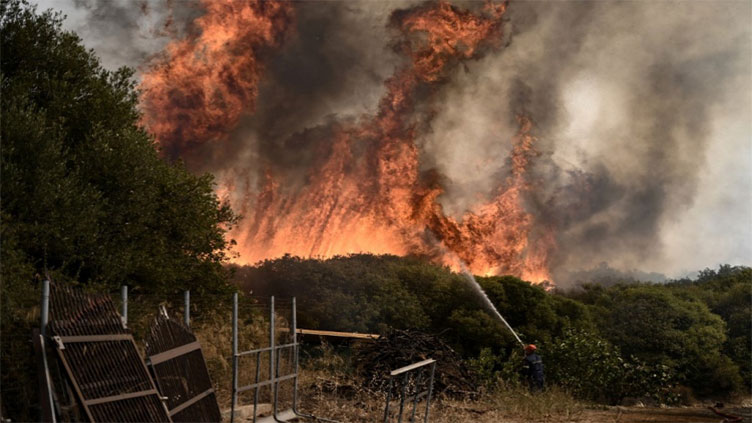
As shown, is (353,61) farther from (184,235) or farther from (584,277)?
(184,235)

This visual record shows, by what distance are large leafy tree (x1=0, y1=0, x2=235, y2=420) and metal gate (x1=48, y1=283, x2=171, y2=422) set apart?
190 inches

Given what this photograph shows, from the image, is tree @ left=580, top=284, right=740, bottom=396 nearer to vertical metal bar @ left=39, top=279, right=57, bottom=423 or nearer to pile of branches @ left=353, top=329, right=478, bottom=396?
pile of branches @ left=353, top=329, right=478, bottom=396

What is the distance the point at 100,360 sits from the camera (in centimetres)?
992

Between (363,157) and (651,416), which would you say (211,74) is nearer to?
(363,157)

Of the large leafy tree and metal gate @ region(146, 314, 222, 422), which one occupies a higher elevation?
the large leafy tree

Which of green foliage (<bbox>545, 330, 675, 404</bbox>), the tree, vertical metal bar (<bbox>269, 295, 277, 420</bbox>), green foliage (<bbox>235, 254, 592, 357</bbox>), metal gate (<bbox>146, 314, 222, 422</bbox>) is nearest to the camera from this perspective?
metal gate (<bbox>146, 314, 222, 422</bbox>)

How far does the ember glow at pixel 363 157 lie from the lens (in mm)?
37562

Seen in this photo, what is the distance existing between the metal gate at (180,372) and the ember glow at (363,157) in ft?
78.9

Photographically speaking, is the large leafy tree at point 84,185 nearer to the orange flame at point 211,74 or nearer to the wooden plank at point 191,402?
the wooden plank at point 191,402

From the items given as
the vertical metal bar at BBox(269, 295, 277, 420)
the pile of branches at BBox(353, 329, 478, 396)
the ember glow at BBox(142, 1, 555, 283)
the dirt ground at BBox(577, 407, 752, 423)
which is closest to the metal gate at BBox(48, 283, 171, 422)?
the vertical metal bar at BBox(269, 295, 277, 420)

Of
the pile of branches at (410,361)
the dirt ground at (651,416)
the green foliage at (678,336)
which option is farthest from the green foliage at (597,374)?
the pile of branches at (410,361)

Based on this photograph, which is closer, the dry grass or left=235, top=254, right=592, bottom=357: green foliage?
the dry grass

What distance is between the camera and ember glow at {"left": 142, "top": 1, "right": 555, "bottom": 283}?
37562mm

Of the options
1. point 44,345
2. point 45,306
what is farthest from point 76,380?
point 45,306
